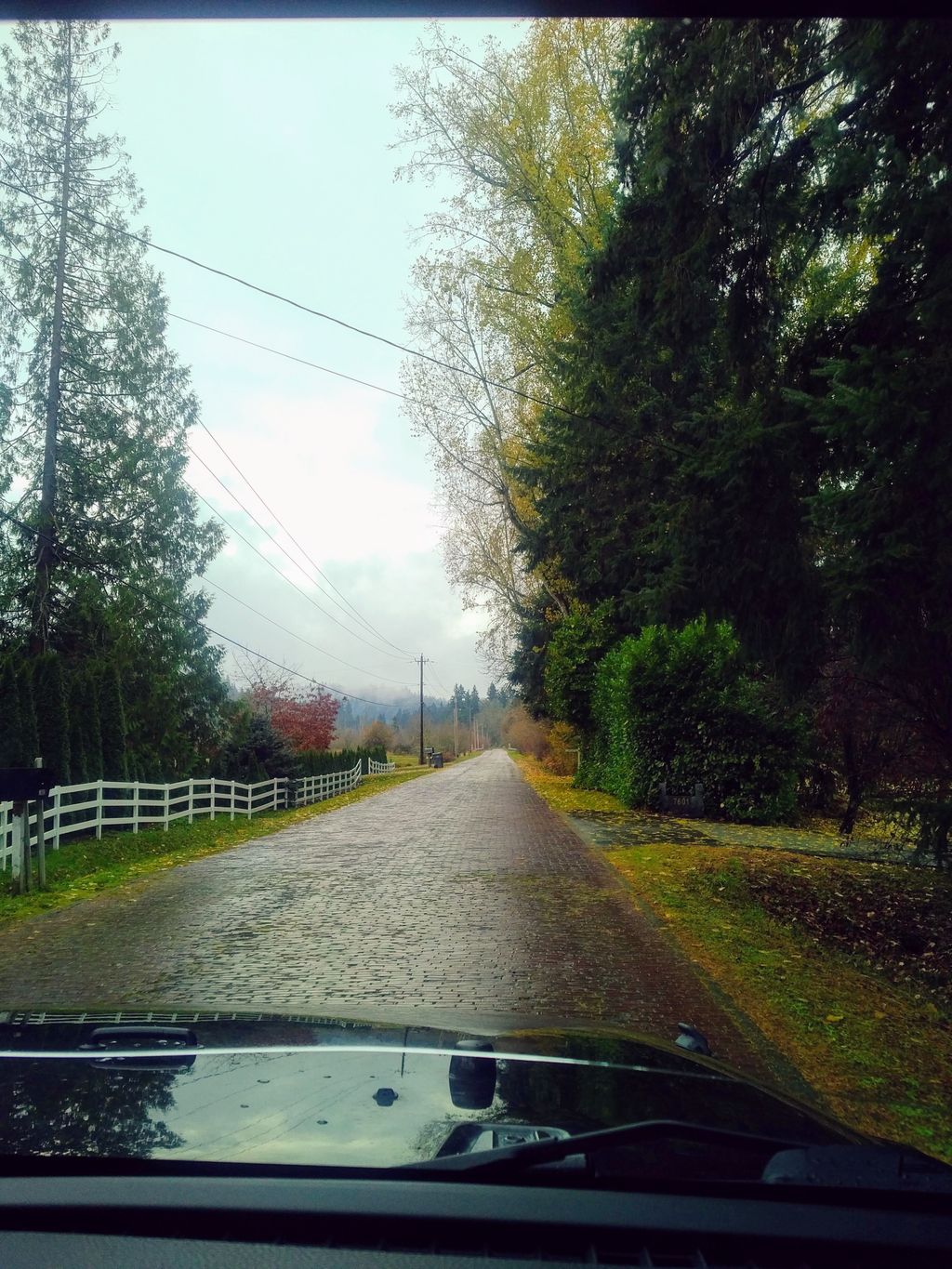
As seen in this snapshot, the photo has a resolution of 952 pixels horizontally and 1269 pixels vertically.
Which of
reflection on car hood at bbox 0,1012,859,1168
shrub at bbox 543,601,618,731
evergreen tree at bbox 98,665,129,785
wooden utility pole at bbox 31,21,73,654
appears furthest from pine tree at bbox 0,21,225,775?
reflection on car hood at bbox 0,1012,859,1168

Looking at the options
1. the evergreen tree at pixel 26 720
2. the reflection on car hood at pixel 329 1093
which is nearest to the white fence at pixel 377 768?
the evergreen tree at pixel 26 720

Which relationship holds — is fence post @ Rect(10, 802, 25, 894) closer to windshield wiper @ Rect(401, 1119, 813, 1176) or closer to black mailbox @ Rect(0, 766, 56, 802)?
black mailbox @ Rect(0, 766, 56, 802)

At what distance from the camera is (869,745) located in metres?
15.2

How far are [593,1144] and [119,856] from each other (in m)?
14.9

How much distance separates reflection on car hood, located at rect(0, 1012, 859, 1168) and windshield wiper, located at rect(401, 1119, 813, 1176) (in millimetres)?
62

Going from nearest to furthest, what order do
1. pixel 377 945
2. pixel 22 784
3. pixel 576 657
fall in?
pixel 377 945, pixel 22 784, pixel 576 657

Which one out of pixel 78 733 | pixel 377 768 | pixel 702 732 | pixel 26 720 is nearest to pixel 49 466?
pixel 78 733

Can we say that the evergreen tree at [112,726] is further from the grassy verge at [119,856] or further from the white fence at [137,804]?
the grassy verge at [119,856]

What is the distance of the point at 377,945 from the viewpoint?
8055 millimetres

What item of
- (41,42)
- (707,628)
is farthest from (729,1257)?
(41,42)

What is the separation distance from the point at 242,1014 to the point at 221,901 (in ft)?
23.9

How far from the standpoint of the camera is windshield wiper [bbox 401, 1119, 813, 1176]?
2061 mm

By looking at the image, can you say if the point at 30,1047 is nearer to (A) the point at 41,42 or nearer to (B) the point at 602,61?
(B) the point at 602,61

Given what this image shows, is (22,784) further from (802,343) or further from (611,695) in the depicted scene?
(611,695)
